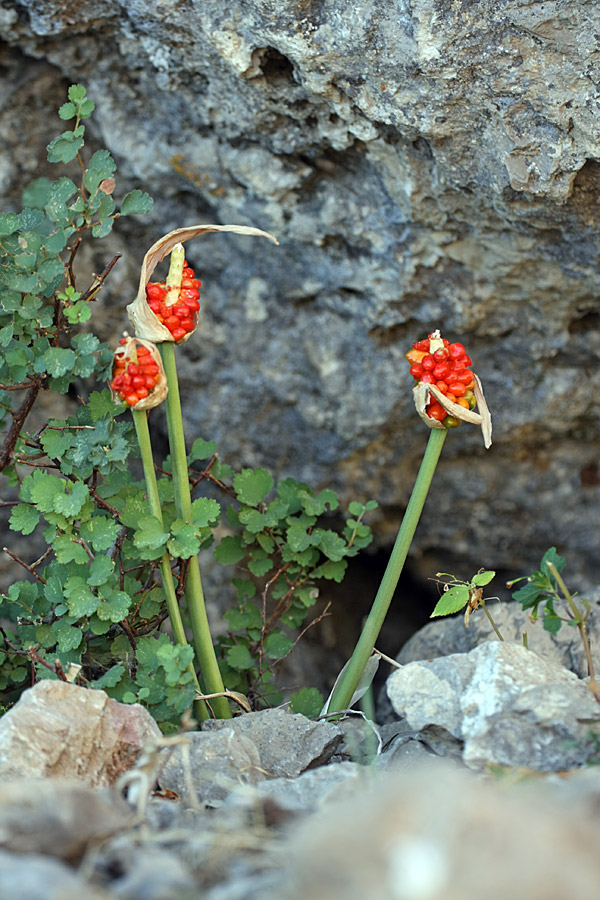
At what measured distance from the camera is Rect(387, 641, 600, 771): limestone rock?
955 millimetres

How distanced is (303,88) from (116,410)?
2.23ft

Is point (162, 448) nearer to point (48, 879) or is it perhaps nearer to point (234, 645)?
point (234, 645)

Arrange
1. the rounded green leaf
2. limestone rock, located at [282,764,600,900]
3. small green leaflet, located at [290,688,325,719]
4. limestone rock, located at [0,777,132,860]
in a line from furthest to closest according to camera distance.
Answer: small green leaflet, located at [290,688,325,719] → the rounded green leaf → limestone rock, located at [0,777,132,860] → limestone rock, located at [282,764,600,900]

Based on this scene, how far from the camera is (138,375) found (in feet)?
3.64

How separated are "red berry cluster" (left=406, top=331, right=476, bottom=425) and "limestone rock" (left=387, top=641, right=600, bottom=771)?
357 mm

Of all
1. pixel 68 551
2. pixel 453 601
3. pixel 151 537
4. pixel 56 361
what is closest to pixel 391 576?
pixel 453 601

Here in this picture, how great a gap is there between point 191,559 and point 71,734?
344mm

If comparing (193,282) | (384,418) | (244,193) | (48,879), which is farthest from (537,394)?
(48,879)

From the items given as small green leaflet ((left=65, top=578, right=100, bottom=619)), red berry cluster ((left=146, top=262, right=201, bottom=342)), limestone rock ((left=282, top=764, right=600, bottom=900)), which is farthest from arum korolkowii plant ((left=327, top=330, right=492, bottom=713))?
limestone rock ((left=282, top=764, right=600, bottom=900))

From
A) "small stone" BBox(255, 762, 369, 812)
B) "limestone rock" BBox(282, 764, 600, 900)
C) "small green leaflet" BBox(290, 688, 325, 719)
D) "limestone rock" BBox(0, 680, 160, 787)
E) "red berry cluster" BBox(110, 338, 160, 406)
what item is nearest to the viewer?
"limestone rock" BBox(282, 764, 600, 900)

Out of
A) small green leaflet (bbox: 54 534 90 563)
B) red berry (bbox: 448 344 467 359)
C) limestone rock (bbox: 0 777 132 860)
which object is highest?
red berry (bbox: 448 344 467 359)

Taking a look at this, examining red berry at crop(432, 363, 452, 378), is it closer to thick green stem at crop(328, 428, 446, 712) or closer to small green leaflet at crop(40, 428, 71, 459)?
thick green stem at crop(328, 428, 446, 712)

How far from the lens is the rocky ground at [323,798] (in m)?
0.58

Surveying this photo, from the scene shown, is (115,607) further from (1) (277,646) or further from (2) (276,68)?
(2) (276,68)
